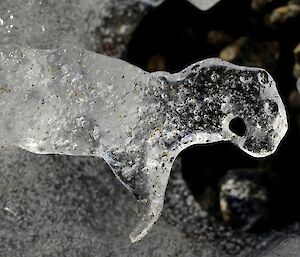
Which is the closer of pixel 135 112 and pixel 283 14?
pixel 135 112

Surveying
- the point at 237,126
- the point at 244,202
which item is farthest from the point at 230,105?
the point at 244,202

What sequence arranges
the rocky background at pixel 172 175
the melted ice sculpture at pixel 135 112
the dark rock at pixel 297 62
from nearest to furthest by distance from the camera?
the melted ice sculpture at pixel 135 112
the rocky background at pixel 172 175
the dark rock at pixel 297 62

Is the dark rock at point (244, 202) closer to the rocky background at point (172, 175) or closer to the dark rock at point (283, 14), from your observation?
the rocky background at point (172, 175)

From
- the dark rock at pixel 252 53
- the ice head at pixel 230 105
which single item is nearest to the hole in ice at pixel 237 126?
the ice head at pixel 230 105

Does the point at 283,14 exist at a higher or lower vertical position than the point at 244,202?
higher

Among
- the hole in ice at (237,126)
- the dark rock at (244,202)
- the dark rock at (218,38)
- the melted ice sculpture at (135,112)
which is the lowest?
the dark rock at (244,202)

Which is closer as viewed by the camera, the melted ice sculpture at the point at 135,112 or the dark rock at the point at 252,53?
the melted ice sculpture at the point at 135,112

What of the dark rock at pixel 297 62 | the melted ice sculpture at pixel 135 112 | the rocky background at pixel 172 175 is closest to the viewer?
the melted ice sculpture at pixel 135 112

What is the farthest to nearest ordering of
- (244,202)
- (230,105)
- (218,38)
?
(218,38) → (244,202) → (230,105)

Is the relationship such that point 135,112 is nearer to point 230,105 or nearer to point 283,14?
point 230,105
